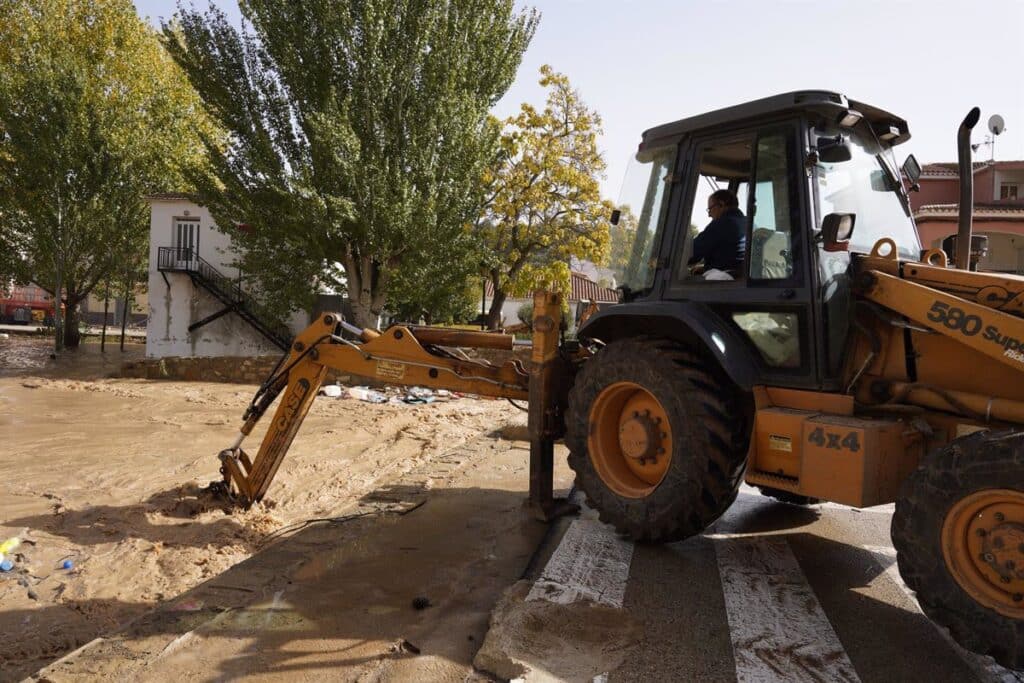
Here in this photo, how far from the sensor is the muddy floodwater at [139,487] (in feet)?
15.6

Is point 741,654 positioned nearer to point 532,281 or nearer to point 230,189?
point 230,189

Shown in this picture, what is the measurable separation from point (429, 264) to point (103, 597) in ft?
53.1

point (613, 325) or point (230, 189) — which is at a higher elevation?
point (230, 189)

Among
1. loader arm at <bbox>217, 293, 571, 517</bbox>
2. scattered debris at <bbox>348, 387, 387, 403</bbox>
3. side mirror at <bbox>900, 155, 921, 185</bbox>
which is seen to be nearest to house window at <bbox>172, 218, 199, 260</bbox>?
scattered debris at <bbox>348, 387, 387, 403</bbox>

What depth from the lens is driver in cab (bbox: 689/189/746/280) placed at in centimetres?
469

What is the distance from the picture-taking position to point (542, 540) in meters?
5.17

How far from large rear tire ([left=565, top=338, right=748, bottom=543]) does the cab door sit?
36 centimetres

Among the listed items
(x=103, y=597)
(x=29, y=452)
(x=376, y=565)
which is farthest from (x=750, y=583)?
(x=29, y=452)

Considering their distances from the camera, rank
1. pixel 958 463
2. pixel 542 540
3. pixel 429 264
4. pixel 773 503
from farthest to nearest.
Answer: pixel 429 264
pixel 773 503
pixel 542 540
pixel 958 463

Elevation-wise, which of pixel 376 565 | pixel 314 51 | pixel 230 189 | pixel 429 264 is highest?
pixel 314 51

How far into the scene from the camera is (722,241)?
4.80 m

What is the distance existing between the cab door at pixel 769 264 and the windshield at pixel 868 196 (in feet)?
0.62

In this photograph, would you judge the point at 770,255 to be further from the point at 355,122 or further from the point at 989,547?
the point at 355,122

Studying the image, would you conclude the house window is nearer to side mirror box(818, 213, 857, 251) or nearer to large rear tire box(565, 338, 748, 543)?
large rear tire box(565, 338, 748, 543)
